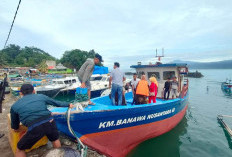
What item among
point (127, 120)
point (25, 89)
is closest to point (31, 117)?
point (25, 89)

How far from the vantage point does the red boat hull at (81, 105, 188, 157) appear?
4.02m

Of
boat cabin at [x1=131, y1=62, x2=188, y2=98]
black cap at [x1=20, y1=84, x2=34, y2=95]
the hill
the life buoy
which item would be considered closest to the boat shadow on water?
boat cabin at [x1=131, y1=62, x2=188, y2=98]

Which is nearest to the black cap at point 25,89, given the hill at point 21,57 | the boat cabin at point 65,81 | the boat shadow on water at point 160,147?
the boat shadow on water at point 160,147

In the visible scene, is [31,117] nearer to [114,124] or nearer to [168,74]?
[114,124]

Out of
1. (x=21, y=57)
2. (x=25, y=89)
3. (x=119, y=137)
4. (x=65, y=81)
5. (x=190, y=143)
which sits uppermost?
(x=21, y=57)

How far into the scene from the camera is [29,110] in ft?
8.64

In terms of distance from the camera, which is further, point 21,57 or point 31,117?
point 21,57

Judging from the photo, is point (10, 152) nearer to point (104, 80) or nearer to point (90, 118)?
point (90, 118)

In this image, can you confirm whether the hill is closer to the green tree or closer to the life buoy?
the green tree

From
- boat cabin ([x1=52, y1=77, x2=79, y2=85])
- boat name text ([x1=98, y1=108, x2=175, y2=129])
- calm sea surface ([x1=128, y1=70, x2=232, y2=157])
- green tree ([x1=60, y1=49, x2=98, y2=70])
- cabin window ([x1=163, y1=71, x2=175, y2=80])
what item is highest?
green tree ([x1=60, y1=49, x2=98, y2=70])

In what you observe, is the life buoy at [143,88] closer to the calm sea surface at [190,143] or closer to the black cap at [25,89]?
the calm sea surface at [190,143]

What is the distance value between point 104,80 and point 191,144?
14846 mm

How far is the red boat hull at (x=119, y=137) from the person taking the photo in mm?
4016

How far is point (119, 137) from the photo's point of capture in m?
4.43
